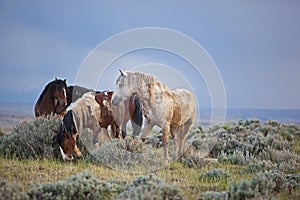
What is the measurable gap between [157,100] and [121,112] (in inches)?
30.1

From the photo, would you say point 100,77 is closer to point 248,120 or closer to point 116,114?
point 116,114

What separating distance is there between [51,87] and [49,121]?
62 cm

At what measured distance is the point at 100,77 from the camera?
A: 5535 mm

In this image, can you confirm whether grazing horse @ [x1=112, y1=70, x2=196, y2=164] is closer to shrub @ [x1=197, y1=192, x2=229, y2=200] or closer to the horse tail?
the horse tail

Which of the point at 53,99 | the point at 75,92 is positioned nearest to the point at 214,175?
the point at 75,92

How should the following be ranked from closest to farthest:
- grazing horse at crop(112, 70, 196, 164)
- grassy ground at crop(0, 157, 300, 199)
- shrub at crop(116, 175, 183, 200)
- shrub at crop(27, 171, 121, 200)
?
shrub at crop(116, 175, 183, 200)
shrub at crop(27, 171, 121, 200)
grassy ground at crop(0, 157, 300, 199)
grazing horse at crop(112, 70, 196, 164)

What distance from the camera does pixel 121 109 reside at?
585 cm

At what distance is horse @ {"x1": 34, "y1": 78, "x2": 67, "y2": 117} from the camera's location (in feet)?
20.3

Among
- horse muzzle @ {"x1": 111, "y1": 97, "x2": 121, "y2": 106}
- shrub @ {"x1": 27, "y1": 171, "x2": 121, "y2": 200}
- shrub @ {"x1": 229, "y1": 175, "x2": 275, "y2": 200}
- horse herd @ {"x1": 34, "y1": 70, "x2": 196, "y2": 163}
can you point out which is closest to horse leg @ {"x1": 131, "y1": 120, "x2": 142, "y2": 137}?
horse herd @ {"x1": 34, "y1": 70, "x2": 196, "y2": 163}

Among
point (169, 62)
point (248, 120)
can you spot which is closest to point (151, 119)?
point (169, 62)

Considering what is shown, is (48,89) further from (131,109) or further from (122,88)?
(122,88)

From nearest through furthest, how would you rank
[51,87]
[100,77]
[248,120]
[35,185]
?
[35,185] → [100,77] → [51,87] → [248,120]

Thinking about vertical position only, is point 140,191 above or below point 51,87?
below

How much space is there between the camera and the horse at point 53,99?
20.3ft
